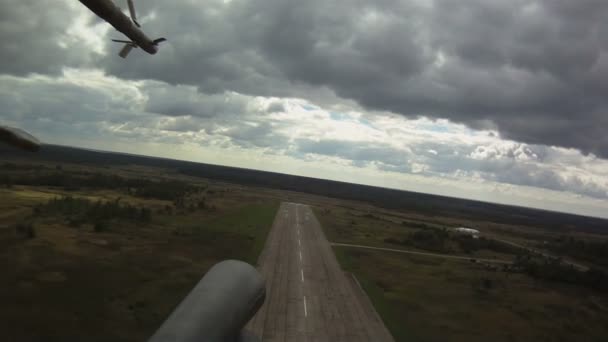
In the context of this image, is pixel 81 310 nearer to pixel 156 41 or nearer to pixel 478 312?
pixel 156 41

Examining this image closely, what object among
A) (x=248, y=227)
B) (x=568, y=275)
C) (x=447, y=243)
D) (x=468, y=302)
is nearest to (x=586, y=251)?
(x=447, y=243)

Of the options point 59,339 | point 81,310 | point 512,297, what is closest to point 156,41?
point 59,339

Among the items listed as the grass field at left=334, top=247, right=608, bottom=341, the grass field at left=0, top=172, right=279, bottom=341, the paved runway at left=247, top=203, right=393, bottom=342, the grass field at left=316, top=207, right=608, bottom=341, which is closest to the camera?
the grass field at left=0, top=172, right=279, bottom=341

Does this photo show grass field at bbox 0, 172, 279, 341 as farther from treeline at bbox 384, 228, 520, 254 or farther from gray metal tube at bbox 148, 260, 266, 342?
treeline at bbox 384, 228, 520, 254

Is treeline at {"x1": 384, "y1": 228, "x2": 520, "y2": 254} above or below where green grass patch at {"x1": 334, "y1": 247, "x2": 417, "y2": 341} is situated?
A: above

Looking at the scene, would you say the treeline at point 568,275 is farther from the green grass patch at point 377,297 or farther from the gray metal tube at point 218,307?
the gray metal tube at point 218,307

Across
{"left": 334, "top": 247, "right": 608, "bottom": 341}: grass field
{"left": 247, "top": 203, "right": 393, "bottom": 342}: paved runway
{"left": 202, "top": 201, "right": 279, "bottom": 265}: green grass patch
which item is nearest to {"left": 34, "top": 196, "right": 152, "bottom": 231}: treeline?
{"left": 202, "top": 201, "right": 279, "bottom": 265}: green grass patch

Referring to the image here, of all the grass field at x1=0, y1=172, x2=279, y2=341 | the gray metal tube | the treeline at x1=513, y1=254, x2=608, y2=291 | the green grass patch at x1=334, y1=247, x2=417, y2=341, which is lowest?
the grass field at x1=0, y1=172, x2=279, y2=341

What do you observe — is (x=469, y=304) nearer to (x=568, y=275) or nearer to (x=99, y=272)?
(x=568, y=275)
